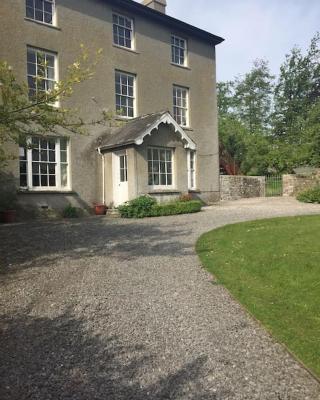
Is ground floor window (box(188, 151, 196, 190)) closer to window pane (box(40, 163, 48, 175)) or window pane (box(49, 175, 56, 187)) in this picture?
window pane (box(49, 175, 56, 187))

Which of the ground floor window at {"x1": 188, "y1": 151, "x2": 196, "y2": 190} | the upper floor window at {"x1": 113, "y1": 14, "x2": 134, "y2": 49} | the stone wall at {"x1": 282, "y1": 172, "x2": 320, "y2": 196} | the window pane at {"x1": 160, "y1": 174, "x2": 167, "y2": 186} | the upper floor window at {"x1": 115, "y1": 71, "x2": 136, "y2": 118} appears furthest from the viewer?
the stone wall at {"x1": 282, "y1": 172, "x2": 320, "y2": 196}

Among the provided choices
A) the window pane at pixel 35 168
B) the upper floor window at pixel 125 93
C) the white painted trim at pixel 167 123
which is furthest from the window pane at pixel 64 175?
the upper floor window at pixel 125 93

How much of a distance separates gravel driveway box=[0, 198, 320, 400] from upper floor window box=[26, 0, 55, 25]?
12.0 meters

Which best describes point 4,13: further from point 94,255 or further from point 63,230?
point 94,255

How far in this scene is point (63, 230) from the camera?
12.2 metres

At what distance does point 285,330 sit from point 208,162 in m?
19.0

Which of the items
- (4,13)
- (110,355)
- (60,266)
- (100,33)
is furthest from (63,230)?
(100,33)

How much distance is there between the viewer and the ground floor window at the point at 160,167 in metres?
17.9

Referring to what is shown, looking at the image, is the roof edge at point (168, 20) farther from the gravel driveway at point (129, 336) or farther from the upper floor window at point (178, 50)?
the gravel driveway at point (129, 336)

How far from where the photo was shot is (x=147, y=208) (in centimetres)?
1569

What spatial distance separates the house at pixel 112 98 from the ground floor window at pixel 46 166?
1.6 inches

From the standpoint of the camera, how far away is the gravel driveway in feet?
12.8

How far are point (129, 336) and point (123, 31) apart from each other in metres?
18.2

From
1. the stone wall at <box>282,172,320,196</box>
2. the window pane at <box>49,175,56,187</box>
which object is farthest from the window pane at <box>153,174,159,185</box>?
the stone wall at <box>282,172,320,196</box>
